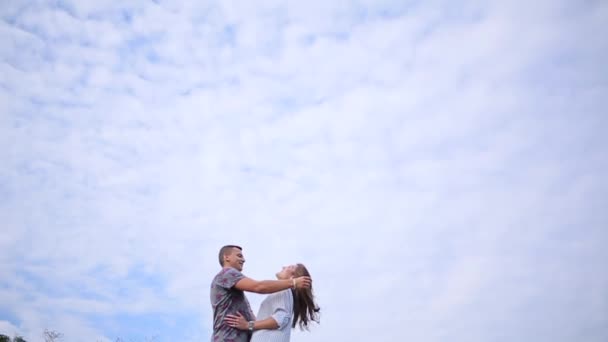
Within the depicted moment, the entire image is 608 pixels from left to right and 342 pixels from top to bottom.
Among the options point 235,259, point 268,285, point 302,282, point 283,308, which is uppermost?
point 235,259

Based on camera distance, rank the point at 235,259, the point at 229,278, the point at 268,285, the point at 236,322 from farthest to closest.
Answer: the point at 235,259, the point at 229,278, the point at 236,322, the point at 268,285

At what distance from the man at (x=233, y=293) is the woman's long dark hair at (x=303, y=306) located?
0.20 meters

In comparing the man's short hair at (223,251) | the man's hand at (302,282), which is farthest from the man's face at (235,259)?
the man's hand at (302,282)

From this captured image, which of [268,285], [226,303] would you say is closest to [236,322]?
[226,303]

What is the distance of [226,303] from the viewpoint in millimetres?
5855

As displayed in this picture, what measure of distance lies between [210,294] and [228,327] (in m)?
0.46

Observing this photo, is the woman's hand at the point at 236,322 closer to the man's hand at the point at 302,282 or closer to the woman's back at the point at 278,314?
the woman's back at the point at 278,314

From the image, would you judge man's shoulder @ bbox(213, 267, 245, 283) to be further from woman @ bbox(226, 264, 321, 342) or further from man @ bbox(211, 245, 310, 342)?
woman @ bbox(226, 264, 321, 342)

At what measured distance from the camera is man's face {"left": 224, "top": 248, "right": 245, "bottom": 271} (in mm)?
6195

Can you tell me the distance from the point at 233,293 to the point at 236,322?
0.34m

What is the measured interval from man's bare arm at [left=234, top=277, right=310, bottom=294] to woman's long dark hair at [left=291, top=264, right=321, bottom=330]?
227 mm

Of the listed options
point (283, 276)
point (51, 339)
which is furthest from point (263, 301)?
point (51, 339)

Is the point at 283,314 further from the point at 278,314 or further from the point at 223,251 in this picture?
the point at 223,251

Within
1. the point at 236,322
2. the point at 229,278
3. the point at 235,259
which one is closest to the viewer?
the point at 236,322
